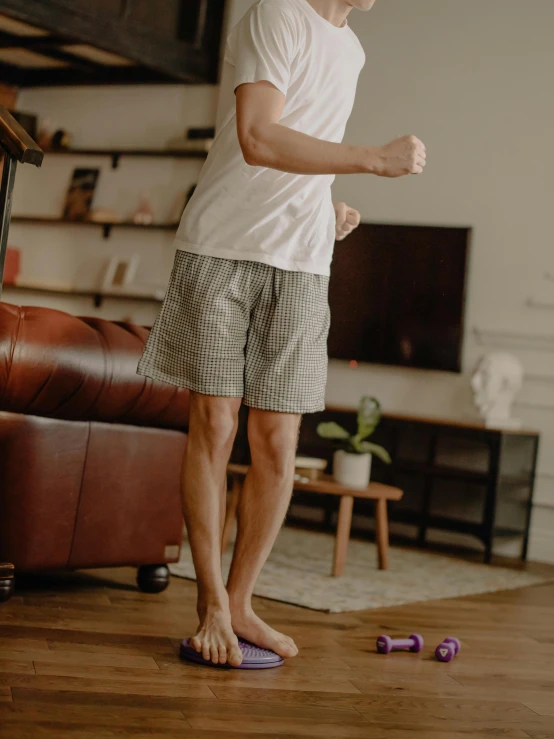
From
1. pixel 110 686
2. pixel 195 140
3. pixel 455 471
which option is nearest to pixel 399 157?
pixel 110 686

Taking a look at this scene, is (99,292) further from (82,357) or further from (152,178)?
(82,357)

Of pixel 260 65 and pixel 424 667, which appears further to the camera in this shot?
pixel 424 667

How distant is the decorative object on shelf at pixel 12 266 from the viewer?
5.99 meters

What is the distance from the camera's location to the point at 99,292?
575 cm

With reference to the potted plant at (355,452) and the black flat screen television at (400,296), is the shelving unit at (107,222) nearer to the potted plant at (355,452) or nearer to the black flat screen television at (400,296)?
the black flat screen television at (400,296)

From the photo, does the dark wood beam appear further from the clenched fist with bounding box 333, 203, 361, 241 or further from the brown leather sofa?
the clenched fist with bounding box 333, 203, 361, 241

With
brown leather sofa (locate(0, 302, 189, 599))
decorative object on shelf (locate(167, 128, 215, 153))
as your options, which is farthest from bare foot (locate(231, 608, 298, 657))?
decorative object on shelf (locate(167, 128, 215, 153))

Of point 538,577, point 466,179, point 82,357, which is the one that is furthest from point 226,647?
point 466,179

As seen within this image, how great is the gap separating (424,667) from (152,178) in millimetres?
4346

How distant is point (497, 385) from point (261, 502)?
266 cm

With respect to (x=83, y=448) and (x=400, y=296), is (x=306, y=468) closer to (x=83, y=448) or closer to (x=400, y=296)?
(x=83, y=448)

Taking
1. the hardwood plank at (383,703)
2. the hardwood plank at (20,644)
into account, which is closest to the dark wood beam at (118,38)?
the hardwood plank at (20,644)

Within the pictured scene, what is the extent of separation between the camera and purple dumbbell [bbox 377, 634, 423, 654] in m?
1.98

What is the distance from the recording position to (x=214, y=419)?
179 cm
